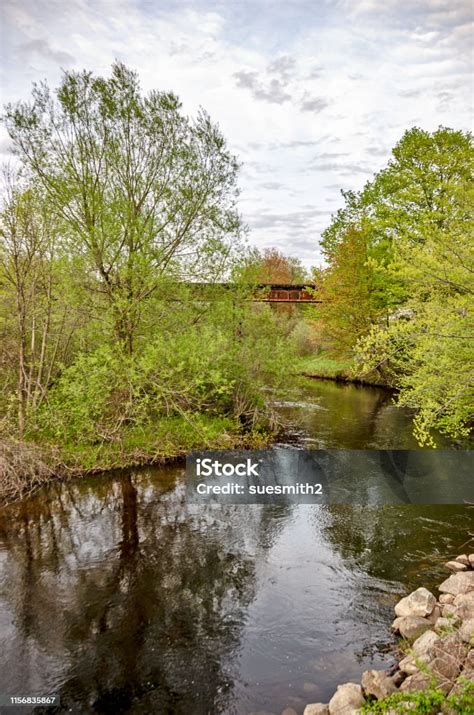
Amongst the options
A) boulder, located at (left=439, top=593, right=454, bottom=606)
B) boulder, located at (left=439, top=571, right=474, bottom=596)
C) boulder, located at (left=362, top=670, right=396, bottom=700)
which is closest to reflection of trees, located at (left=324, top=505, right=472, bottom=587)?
boulder, located at (left=439, top=571, right=474, bottom=596)

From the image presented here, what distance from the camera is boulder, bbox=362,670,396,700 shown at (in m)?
4.46

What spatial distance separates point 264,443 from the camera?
1381 centimetres

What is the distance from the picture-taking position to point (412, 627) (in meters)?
5.58

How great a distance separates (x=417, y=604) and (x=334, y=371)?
75.6ft

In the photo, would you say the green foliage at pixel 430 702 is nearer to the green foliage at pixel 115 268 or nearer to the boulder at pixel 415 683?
the boulder at pixel 415 683

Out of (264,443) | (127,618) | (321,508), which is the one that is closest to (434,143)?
(264,443)

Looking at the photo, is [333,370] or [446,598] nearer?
[446,598]

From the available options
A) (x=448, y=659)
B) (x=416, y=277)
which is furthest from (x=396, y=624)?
(x=416, y=277)

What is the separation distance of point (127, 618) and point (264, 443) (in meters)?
8.13

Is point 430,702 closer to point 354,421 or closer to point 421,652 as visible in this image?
point 421,652

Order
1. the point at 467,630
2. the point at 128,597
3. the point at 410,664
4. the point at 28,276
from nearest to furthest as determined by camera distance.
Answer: the point at 410,664, the point at 467,630, the point at 128,597, the point at 28,276

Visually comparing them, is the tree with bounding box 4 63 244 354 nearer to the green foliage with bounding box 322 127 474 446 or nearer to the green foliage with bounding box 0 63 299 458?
the green foliage with bounding box 0 63 299 458

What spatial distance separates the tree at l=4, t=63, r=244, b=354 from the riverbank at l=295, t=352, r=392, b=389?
1319 cm

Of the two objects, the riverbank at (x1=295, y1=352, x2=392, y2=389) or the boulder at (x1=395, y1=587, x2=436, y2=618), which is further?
the riverbank at (x1=295, y1=352, x2=392, y2=389)
